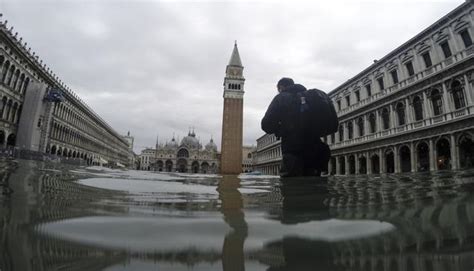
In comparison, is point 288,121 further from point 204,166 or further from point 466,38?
point 204,166

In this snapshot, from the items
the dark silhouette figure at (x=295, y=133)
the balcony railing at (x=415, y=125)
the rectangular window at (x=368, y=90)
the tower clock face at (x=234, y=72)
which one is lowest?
the dark silhouette figure at (x=295, y=133)

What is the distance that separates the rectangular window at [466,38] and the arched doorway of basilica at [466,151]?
229 inches

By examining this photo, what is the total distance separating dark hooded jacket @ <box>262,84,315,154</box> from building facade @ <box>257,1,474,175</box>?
15.9m

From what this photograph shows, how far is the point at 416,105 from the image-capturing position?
20.7m

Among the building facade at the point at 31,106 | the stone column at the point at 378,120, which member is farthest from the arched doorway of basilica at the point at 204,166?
the stone column at the point at 378,120

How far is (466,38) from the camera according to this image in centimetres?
1736

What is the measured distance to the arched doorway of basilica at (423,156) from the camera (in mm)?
19516

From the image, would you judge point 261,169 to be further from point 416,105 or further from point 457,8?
point 457,8

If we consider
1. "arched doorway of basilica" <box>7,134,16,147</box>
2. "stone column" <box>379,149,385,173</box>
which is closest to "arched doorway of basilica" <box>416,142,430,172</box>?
"stone column" <box>379,149,385,173</box>

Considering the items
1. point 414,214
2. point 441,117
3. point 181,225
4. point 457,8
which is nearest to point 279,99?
point 414,214

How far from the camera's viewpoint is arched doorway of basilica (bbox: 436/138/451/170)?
59.1 feet

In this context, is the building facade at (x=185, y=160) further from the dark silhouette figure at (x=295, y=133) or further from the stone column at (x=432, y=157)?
the dark silhouette figure at (x=295, y=133)

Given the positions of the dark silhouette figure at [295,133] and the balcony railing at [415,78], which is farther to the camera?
the balcony railing at [415,78]

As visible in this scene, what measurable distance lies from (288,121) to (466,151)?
16912mm
